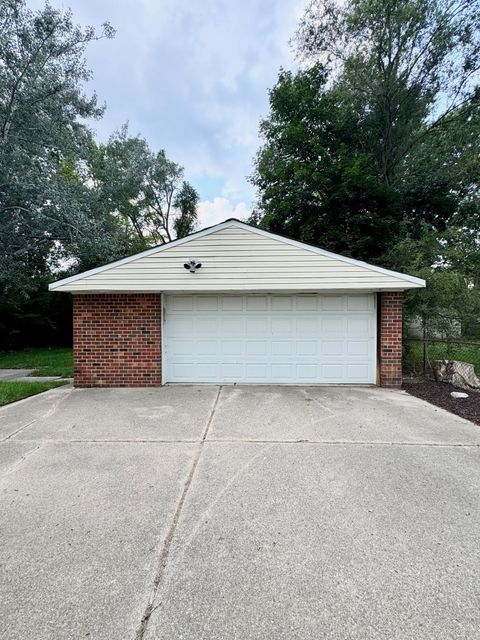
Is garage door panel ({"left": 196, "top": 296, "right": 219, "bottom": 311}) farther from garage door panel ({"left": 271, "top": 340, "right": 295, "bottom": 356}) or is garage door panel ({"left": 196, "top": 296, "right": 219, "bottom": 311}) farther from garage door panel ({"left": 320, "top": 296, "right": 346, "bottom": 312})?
garage door panel ({"left": 320, "top": 296, "right": 346, "bottom": 312})

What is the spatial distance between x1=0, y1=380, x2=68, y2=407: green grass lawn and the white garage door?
2.60 meters

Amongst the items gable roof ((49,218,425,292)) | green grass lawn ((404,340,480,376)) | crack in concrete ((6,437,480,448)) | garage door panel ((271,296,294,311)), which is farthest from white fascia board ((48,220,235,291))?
green grass lawn ((404,340,480,376))

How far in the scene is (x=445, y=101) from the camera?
12.4 metres

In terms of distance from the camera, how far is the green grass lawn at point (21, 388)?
6251 mm

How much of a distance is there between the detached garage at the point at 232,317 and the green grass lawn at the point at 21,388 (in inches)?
29.4

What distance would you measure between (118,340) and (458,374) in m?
7.37

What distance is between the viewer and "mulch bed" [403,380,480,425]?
532 centimetres

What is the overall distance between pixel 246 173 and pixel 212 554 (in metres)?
18.1

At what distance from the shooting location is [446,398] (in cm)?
616

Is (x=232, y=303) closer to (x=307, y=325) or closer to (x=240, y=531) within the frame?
(x=307, y=325)

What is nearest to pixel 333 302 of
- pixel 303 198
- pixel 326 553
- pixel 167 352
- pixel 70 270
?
pixel 167 352

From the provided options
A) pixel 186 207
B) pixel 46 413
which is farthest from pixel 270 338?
pixel 186 207

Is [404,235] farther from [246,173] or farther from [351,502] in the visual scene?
[351,502]

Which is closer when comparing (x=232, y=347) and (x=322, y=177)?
(x=232, y=347)
